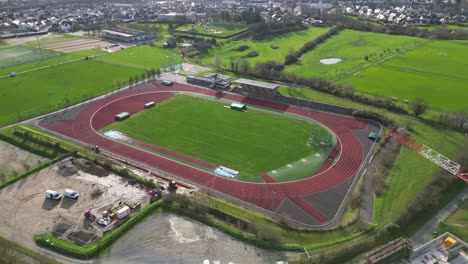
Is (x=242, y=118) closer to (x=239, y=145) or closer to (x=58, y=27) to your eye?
(x=239, y=145)

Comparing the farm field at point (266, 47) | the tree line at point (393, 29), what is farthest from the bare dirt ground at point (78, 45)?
the tree line at point (393, 29)

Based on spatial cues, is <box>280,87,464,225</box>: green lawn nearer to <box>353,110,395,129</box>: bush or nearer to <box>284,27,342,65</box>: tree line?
<box>353,110,395,129</box>: bush

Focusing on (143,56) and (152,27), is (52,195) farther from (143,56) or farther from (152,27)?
(152,27)

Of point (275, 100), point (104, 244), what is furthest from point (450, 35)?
point (104, 244)

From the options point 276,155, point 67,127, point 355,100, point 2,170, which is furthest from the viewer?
point 355,100

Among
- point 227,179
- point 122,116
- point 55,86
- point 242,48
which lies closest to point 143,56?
point 55,86

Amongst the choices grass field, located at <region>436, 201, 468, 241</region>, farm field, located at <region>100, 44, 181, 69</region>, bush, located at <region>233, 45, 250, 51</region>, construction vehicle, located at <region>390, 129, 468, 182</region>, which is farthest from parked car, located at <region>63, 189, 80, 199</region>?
bush, located at <region>233, 45, 250, 51</region>
